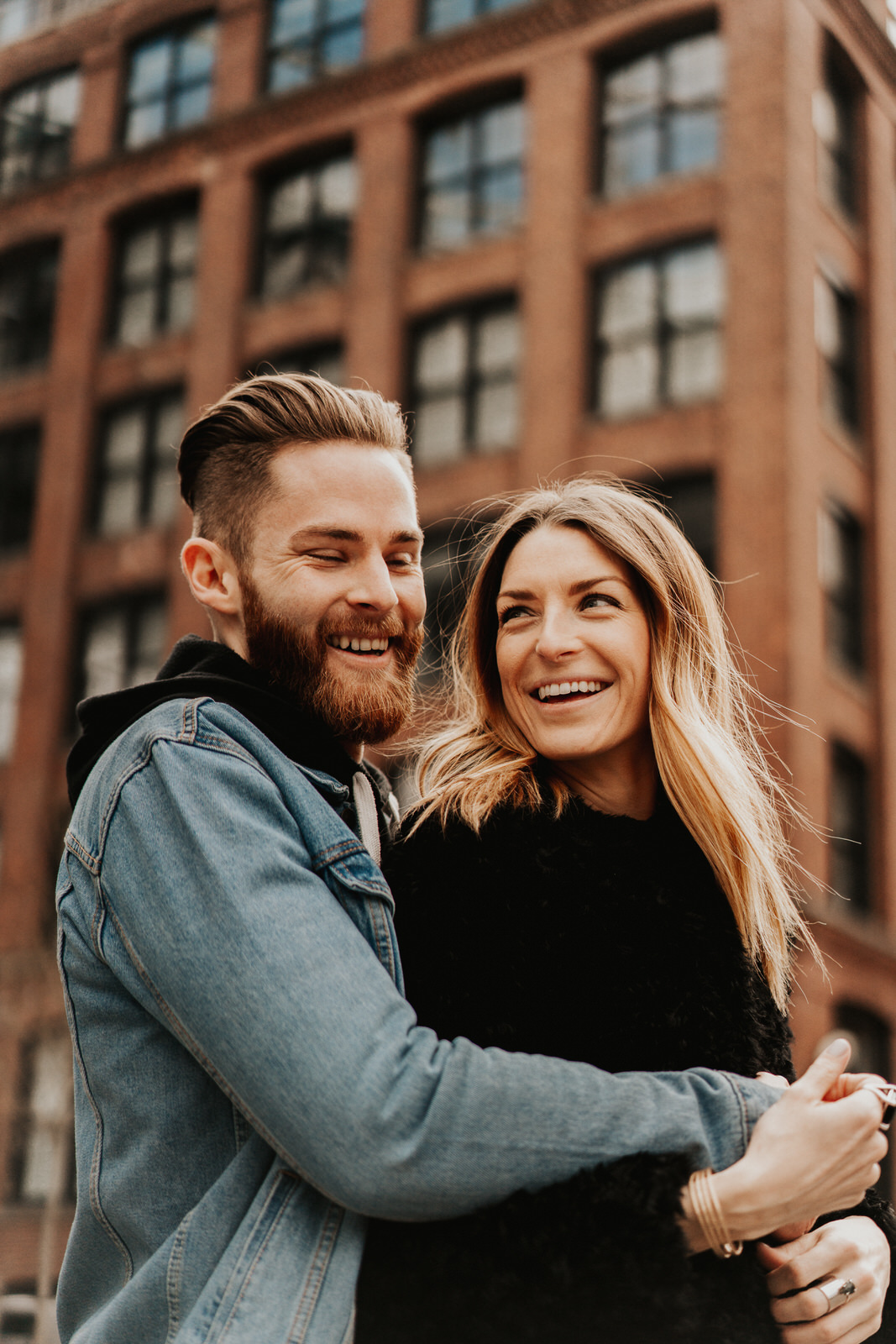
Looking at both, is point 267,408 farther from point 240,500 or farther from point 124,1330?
point 124,1330

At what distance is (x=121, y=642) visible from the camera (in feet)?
81.5

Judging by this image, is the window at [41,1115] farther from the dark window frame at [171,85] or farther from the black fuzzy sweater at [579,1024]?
the black fuzzy sweater at [579,1024]

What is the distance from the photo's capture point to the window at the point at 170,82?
2677 centimetres

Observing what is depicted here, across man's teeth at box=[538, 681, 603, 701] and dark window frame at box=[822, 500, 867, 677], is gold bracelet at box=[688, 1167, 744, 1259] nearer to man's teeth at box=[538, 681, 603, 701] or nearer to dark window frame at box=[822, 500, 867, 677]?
man's teeth at box=[538, 681, 603, 701]

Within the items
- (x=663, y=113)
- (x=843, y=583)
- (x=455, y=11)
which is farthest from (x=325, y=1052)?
(x=455, y=11)

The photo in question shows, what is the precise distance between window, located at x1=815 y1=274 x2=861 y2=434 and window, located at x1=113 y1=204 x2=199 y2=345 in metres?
11.3

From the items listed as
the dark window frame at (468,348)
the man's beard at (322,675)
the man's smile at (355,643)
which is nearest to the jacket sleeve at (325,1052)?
the man's beard at (322,675)

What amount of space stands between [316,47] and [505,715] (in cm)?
2463

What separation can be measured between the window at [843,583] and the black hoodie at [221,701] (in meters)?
16.9

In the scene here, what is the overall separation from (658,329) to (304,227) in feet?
24.6

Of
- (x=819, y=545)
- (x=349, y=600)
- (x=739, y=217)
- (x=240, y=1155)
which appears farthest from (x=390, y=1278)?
(x=739, y=217)

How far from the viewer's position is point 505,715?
3.41 m

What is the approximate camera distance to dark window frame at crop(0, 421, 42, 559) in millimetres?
26891

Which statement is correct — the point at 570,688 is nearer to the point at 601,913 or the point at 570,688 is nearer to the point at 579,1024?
the point at 601,913
